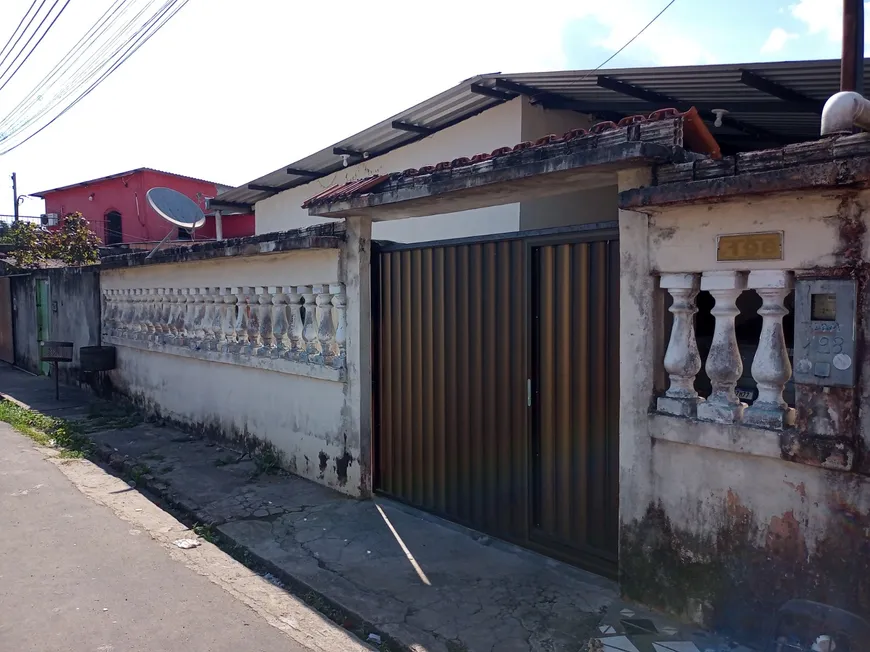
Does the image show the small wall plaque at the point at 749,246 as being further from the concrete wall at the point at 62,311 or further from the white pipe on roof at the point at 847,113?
the concrete wall at the point at 62,311

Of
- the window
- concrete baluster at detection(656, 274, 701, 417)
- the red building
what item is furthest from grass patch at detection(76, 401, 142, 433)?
the window

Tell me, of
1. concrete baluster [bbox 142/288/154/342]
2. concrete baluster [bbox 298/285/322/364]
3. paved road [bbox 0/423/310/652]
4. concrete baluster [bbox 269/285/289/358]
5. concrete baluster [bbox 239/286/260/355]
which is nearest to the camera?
paved road [bbox 0/423/310/652]

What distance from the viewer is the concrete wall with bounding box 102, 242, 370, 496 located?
5.32 metres

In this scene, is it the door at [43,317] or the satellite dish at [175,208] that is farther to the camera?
the door at [43,317]

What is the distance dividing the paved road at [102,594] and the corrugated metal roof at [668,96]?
5437 millimetres

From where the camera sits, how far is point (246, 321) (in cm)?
660

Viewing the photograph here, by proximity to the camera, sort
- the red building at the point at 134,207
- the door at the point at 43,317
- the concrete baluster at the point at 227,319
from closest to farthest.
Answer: the concrete baluster at the point at 227,319, the door at the point at 43,317, the red building at the point at 134,207

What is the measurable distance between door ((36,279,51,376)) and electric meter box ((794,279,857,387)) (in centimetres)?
1327

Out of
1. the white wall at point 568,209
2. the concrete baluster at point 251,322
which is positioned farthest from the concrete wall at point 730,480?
the white wall at point 568,209

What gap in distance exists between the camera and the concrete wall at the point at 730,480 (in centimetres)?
272

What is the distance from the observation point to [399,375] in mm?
5242

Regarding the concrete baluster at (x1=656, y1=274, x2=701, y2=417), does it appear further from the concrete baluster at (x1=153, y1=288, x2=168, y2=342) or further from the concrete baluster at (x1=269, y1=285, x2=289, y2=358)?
the concrete baluster at (x1=153, y1=288, x2=168, y2=342)

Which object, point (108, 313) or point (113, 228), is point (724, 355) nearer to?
point (108, 313)

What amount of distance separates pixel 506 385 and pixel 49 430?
22.4ft
